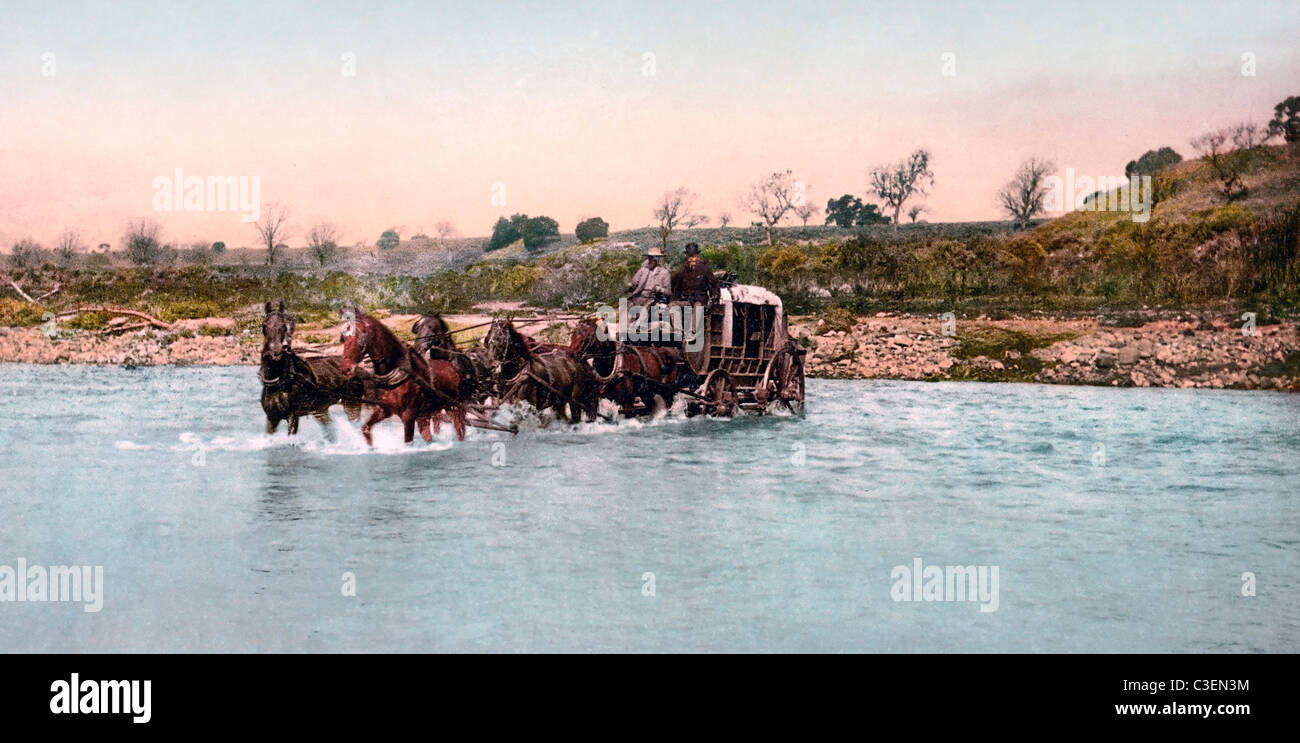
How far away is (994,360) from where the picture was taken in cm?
3953

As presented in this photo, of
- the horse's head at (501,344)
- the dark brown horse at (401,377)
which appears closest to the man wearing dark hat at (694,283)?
the horse's head at (501,344)

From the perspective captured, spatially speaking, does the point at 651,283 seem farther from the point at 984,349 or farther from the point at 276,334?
the point at 984,349

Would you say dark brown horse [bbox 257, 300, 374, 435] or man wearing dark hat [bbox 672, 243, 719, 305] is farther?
man wearing dark hat [bbox 672, 243, 719, 305]

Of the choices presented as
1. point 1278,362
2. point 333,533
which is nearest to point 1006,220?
point 1278,362

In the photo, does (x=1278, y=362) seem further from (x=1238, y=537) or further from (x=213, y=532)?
(x=213, y=532)

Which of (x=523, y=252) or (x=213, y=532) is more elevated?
(x=523, y=252)

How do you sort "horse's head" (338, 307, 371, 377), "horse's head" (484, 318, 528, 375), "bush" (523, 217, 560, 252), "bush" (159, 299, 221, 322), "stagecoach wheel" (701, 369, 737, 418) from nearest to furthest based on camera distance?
1. "horse's head" (338, 307, 371, 377)
2. "horse's head" (484, 318, 528, 375)
3. "stagecoach wheel" (701, 369, 737, 418)
4. "bush" (159, 299, 221, 322)
5. "bush" (523, 217, 560, 252)

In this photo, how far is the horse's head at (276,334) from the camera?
13.9m

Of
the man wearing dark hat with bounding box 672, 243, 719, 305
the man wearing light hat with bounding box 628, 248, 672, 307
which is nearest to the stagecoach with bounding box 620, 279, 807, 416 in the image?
the man wearing dark hat with bounding box 672, 243, 719, 305

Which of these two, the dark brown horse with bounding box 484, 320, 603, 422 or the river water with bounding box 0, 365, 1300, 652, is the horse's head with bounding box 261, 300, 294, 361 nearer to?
the river water with bounding box 0, 365, 1300, 652

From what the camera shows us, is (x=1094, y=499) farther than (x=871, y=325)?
No

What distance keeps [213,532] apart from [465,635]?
4357 millimetres

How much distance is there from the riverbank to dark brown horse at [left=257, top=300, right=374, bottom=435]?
20.3 metres

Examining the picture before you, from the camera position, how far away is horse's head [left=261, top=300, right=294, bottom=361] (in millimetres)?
13852
